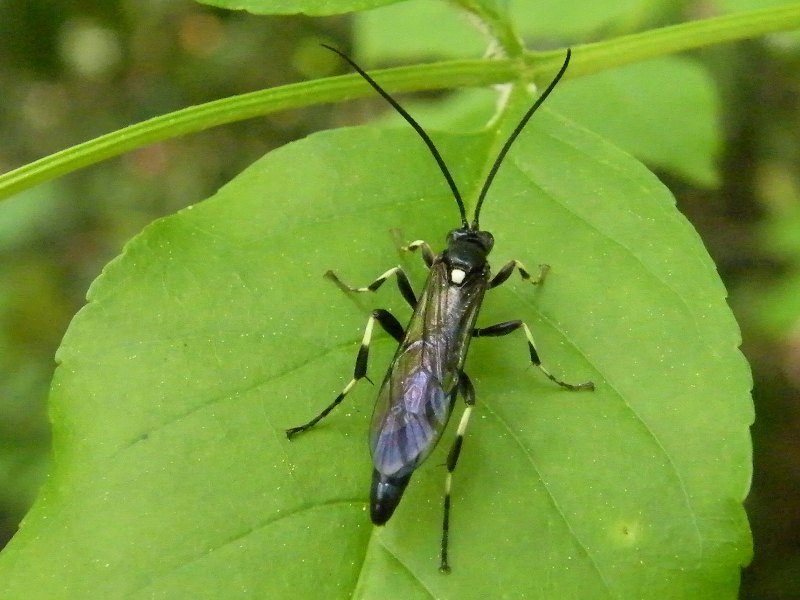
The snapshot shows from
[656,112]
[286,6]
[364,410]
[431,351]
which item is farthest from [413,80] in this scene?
[656,112]

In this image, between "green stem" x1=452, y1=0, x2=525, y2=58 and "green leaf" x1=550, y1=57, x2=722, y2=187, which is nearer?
"green stem" x1=452, y1=0, x2=525, y2=58

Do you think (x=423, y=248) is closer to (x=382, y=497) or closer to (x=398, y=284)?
(x=398, y=284)

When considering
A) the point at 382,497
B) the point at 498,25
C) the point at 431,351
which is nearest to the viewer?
the point at 382,497

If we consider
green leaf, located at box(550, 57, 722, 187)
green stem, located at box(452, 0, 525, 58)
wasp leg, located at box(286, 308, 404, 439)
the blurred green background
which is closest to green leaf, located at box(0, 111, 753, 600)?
wasp leg, located at box(286, 308, 404, 439)

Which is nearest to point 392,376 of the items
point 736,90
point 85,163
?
point 85,163

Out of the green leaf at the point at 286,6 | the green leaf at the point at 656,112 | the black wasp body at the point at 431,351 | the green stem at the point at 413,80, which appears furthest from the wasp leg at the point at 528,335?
the green leaf at the point at 656,112

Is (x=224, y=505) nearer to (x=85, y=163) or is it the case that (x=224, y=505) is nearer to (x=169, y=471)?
(x=169, y=471)

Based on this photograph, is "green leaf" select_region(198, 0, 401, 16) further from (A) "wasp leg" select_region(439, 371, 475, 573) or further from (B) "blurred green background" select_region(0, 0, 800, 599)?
(B) "blurred green background" select_region(0, 0, 800, 599)
